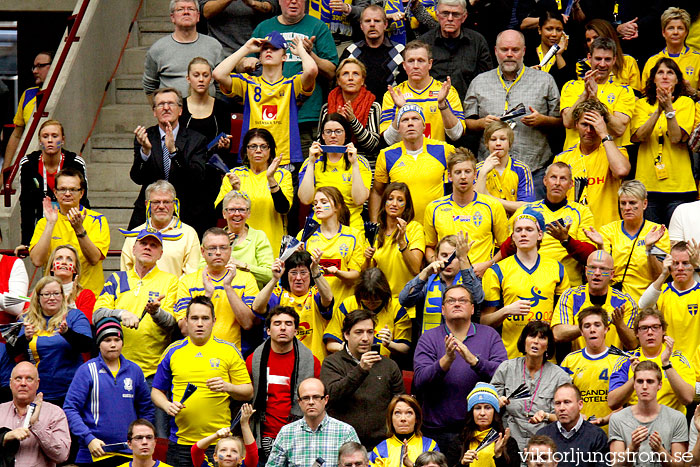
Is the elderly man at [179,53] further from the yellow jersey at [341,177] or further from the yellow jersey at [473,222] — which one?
the yellow jersey at [473,222]

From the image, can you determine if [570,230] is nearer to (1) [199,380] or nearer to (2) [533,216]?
(2) [533,216]

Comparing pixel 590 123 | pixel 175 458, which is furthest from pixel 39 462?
pixel 590 123

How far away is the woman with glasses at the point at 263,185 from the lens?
39.4 ft

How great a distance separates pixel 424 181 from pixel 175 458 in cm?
368

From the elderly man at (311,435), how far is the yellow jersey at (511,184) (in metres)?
3.20

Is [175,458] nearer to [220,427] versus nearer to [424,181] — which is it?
[220,427]

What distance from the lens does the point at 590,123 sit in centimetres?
1234

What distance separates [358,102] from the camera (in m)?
13.0

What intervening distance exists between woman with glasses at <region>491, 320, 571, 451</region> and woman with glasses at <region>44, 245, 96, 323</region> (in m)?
3.66

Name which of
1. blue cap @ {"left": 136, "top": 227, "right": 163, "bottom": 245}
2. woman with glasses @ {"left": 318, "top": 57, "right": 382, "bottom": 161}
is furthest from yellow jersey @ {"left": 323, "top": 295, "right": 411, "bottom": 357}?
woman with glasses @ {"left": 318, "top": 57, "right": 382, "bottom": 161}

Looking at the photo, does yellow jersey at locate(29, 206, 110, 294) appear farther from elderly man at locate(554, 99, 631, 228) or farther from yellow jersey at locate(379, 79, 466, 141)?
elderly man at locate(554, 99, 631, 228)

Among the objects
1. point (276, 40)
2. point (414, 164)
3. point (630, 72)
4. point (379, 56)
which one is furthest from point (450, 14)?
point (414, 164)

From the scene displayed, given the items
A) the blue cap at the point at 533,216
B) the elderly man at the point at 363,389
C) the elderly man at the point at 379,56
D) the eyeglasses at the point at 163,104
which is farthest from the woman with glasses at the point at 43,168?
the blue cap at the point at 533,216

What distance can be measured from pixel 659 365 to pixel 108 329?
14.8ft
